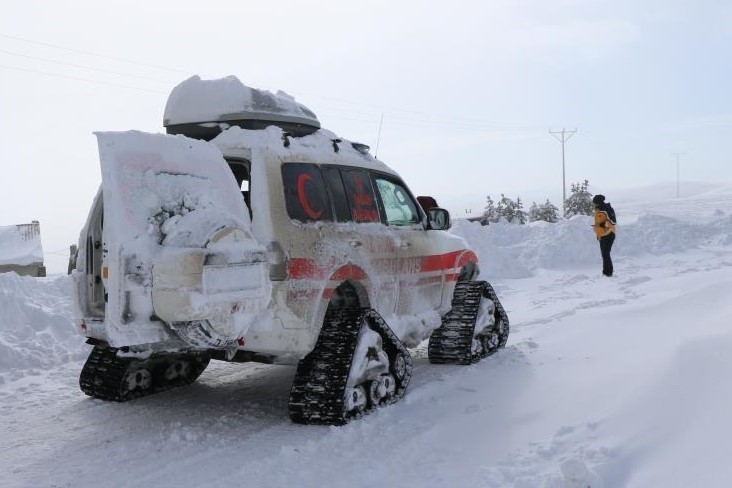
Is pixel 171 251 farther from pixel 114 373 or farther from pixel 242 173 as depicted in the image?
pixel 114 373

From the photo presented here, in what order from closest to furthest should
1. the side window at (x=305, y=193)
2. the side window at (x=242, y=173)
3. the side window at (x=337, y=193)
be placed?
the side window at (x=305, y=193) → the side window at (x=242, y=173) → the side window at (x=337, y=193)

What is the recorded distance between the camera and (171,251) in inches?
164

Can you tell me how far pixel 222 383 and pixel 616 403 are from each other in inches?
145

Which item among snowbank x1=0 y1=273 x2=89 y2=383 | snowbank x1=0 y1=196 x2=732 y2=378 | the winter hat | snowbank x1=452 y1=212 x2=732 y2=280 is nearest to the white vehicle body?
snowbank x1=0 y1=273 x2=89 y2=383

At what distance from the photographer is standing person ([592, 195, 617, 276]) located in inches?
552

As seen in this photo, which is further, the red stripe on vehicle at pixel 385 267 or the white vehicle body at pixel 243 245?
the red stripe on vehicle at pixel 385 267

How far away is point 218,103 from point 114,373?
8.25ft

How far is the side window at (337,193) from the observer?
5.64 m

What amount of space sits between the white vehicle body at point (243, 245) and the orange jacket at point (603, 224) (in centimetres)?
874

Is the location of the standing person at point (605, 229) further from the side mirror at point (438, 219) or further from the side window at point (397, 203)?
the side window at point (397, 203)

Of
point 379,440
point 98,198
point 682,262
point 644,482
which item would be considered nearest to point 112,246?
point 98,198

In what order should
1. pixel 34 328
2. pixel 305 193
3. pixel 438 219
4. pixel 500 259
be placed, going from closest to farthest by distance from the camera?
1. pixel 305 193
2. pixel 438 219
3. pixel 34 328
4. pixel 500 259

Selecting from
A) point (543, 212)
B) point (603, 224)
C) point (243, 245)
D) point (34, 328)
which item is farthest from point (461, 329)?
point (543, 212)

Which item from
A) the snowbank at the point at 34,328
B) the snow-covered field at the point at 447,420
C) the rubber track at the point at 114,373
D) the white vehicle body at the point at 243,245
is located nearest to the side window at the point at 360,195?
the white vehicle body at the point at 243,245
